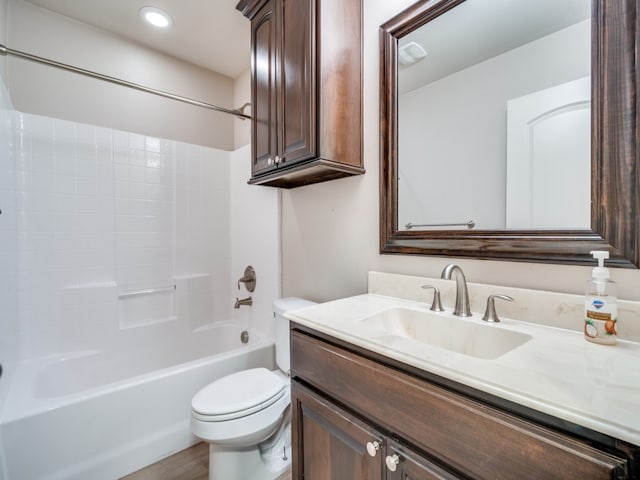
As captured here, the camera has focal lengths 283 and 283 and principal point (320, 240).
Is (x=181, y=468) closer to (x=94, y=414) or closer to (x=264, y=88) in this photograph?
(x=94, y=414)

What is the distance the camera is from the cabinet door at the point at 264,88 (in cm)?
136

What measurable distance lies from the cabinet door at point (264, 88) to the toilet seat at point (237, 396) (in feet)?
3.43

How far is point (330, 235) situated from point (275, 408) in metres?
0.86

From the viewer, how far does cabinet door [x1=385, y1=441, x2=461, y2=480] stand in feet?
1.90

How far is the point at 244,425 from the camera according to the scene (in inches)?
46.1

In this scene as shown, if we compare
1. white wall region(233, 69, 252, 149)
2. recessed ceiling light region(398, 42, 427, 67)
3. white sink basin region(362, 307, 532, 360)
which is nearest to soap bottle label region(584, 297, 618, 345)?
white sink basin region(362, 307, 532, 360)

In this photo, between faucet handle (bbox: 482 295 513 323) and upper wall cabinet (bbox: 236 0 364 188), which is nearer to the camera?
faucet handle (bbox: 482 295 513 323)

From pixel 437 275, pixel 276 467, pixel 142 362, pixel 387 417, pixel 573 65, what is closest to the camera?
pixel 387 417

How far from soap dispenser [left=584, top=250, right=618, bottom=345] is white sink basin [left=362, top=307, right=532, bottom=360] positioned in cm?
13

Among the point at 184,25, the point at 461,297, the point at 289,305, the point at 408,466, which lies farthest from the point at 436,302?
the point at 184,25

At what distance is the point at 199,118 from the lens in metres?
2.52

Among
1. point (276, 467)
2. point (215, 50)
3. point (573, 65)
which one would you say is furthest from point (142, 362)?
point (573, 65)

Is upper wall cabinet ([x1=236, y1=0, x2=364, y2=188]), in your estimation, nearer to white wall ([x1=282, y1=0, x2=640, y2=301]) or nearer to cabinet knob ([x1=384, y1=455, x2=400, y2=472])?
white wall ([x1=282, y1=0, x2=640, y2=301])

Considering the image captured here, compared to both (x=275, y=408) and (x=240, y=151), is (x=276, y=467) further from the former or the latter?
(x=240, y=151)
